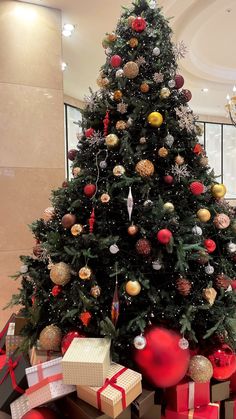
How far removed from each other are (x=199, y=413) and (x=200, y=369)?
0.64ft

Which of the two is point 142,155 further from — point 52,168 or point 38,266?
point 52,168

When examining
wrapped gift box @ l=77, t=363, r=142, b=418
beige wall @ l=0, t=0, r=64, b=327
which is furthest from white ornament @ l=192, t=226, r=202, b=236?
beige wall @ l=0, t=0, r=64, b=327

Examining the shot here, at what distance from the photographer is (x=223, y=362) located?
128 cm

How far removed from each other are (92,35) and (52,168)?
4.89 ft

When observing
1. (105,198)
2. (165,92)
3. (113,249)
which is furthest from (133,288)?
(165,92)

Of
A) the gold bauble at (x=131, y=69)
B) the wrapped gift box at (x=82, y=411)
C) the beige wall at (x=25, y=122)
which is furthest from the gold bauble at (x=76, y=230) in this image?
the beige wall at (x=25, y=122)

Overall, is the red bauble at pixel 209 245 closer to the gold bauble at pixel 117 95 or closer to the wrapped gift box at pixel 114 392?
the wrapped gift box at pixel 114 392

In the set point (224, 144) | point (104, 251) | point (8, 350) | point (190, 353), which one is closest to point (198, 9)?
point (104, 251)

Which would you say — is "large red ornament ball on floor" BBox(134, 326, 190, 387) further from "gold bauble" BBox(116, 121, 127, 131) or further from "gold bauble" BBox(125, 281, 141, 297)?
"gold bauble" BBox(116, 121, 127, 131)

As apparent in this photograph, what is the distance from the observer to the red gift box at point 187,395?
1241 mm

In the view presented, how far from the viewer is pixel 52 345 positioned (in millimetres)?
1312

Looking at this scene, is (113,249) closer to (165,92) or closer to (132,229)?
(132,229)

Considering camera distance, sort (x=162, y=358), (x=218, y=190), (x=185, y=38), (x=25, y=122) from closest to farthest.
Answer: (x=162, y=358) < (x=218, y=190) < (x=25, y=122) < (x=185, y=38)

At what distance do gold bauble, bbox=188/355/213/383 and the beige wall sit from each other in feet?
5.91
